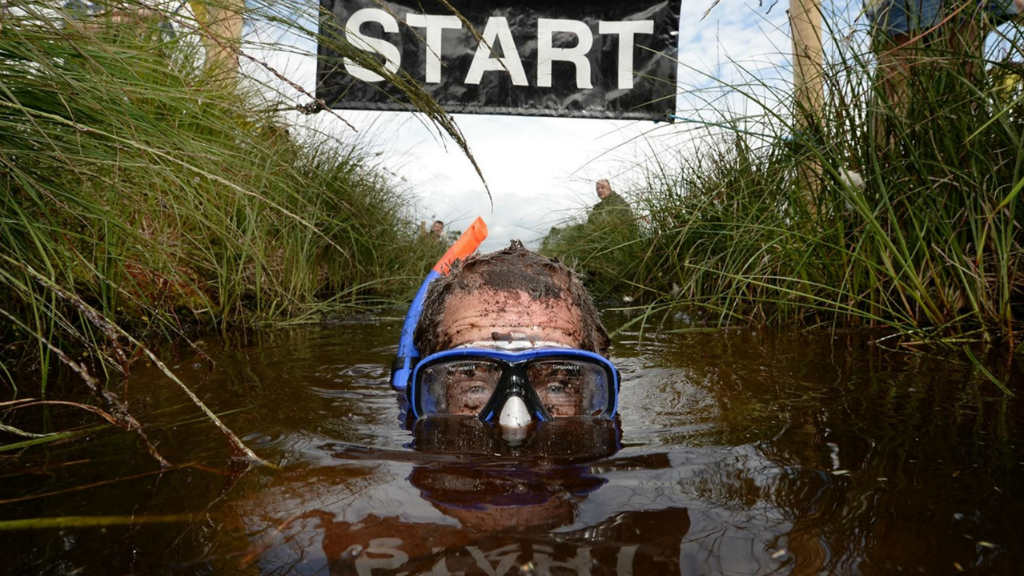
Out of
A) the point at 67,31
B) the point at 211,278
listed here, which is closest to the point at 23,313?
the point at 67,31

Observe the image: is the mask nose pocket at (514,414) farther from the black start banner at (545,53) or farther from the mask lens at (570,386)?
the black start banner at (545,53)

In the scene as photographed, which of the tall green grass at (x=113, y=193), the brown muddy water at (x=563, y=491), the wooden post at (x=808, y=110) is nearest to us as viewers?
the brown muddy water at (x=563, y=491)

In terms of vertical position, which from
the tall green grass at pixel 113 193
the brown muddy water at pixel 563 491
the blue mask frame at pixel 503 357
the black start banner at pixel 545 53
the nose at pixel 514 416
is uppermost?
the black start banner at pixel 545 53

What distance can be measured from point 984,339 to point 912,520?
2.18m

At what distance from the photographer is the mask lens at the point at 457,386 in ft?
7.36

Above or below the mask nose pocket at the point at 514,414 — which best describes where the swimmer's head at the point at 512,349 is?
above

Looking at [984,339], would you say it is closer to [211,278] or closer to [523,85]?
[211,278]

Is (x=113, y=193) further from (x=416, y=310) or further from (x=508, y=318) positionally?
(x=508, y=318)

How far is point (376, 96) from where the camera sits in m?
7.48

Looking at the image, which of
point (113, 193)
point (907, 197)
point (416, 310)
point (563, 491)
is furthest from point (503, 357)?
point (907, 197)

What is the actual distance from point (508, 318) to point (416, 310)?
1.00m

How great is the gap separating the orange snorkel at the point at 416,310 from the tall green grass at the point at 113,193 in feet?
1.62

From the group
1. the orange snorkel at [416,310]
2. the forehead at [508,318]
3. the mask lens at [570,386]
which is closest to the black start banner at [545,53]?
the orange snorkel at [416,310]

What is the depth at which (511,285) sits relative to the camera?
97.4 inches
